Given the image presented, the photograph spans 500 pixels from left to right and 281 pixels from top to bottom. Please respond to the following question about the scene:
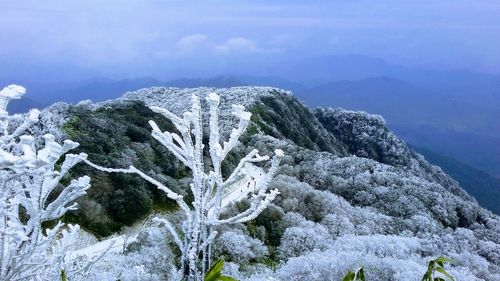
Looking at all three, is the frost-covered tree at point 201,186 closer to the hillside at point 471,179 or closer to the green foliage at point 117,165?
the green foliage at point 117,165

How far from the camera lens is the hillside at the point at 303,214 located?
15.0 metres

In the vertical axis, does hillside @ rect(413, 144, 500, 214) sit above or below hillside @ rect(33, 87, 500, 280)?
below

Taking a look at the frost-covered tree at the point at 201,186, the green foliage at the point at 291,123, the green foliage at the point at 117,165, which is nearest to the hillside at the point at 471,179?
the green foliage at the point at 291,123

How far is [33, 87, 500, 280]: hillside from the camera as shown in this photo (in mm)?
15008

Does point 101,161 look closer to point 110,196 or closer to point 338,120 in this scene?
point 110,196

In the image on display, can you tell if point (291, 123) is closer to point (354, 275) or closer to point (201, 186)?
point (201, 186)

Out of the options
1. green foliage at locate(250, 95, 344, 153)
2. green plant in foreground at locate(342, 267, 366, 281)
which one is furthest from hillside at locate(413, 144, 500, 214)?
green plant in foreground at locate(342, 267, 366, 281)

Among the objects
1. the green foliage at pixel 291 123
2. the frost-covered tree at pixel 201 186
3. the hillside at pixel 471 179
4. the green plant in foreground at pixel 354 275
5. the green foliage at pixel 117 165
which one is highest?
the frost-covered tree at pixel 201 186

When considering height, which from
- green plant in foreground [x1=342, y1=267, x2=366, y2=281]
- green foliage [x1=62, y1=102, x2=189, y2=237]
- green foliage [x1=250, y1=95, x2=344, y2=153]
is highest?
green plant in foreground [x1=342, y1=267, x2=366, y2=281]

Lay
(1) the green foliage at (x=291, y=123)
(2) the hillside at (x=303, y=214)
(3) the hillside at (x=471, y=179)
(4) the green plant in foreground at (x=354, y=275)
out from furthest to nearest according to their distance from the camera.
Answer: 1. (3) the hillside at (x=471, y=179)
2. (1) the green foliage at (x=291, y=123)
3. (2) the hillside at (x=303, y=214)
4. (4) the green plant in foreground at (x=354, y=275)

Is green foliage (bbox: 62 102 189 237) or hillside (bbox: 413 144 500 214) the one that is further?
hillside (bbox: 413 144 500 214)

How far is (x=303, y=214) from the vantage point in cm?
2541

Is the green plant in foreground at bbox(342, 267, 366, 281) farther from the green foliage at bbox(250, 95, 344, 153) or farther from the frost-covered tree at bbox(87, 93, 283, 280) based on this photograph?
the green foliage at bbox(250, 95, 344, 153)

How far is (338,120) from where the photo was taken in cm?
8162
